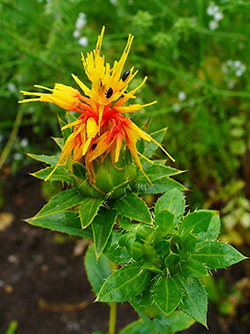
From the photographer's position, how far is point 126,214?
1.17 meters

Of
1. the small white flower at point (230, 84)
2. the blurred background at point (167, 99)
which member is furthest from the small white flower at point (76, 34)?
the small white flower at point (230, 84)

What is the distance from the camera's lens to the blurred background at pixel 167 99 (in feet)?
9.31

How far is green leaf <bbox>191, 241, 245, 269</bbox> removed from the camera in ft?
3.59

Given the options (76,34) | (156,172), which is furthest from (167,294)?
(76,34)

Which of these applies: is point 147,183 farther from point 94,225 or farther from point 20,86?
point 20,86

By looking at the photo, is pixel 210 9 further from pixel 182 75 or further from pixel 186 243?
pixel 186 243

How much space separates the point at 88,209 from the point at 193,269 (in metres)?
0.39

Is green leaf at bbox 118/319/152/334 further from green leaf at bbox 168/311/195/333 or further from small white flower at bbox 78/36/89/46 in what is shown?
small white flower at bbox 78/36/89/46

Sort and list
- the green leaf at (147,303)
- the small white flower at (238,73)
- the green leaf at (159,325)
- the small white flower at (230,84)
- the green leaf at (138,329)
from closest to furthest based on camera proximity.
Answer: the green leaf at (147,303)
the green leaf at (159,325)
the green leaf at (138,329)
the small white flower at (238,73)
the small white flower at (230,84)

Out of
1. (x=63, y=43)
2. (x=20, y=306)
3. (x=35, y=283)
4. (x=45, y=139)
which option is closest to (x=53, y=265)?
(x=35, y=283)

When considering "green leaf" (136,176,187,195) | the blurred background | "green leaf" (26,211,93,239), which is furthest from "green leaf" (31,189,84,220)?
the blurred background

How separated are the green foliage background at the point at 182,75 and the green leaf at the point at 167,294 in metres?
1.88

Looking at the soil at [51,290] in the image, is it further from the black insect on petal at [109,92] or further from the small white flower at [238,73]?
the black insect on petal at [109,92]

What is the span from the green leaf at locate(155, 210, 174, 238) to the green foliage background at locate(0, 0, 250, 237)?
180 cm
